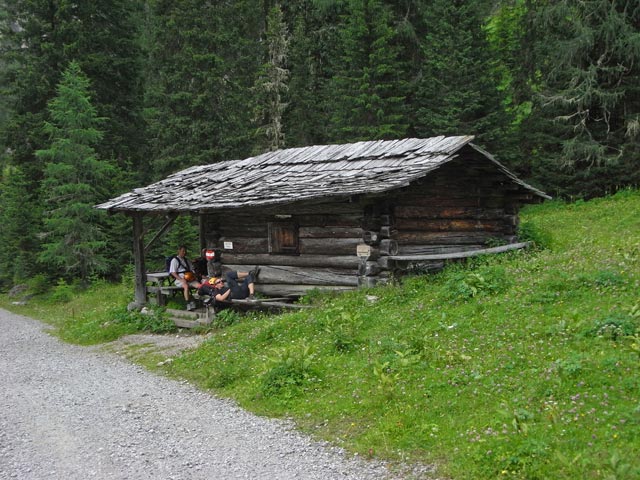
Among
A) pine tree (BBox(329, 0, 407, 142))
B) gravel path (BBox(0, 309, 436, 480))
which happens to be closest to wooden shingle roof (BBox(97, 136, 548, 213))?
gravel path (BBox(0, 309, 436, 480))

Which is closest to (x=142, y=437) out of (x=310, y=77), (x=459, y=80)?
(x=459, y=80)

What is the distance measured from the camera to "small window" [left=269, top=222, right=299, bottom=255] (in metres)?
14.6

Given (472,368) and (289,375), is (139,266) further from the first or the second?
(472,368)

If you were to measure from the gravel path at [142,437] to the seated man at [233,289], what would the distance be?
146 inches

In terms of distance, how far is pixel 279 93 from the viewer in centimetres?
2962

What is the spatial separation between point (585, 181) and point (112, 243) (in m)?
21.7

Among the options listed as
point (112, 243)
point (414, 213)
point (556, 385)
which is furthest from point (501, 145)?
point (556, 385)

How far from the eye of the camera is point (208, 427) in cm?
710

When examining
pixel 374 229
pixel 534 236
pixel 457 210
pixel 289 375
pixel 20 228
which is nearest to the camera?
pixel 289 375

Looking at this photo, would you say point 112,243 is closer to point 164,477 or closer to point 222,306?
point 222,306

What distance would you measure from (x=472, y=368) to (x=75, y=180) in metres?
22.4

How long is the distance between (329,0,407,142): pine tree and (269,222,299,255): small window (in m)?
11.8

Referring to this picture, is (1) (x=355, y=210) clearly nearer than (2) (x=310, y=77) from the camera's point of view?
Yes

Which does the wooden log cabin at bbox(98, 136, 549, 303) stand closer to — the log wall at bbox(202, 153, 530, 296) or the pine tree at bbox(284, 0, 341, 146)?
the log wall at bbox(202, 153, 530, 296)
